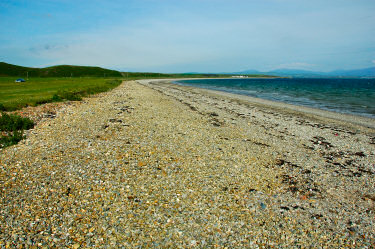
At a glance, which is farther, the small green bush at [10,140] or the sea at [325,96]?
the sea at [325,96]

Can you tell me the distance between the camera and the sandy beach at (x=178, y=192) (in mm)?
5836

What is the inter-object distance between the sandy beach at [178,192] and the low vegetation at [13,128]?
3.04 ft

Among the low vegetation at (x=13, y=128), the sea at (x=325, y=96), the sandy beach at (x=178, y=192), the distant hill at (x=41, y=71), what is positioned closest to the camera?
the sandy beach at (x=178, y=192)

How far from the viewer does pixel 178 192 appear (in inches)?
309

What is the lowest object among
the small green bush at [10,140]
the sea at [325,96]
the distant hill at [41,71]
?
the small green bush at [10,140]

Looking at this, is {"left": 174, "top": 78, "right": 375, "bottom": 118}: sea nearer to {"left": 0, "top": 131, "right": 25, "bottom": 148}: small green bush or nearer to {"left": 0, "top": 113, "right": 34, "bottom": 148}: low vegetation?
{"left": 0, "top": 131, "right": 25, "bottom": 148}: small green bush

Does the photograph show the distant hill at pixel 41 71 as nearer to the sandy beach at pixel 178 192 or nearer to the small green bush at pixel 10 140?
the small green bush at pixel 10 140

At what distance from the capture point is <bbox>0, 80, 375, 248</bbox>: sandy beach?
5.84 metres

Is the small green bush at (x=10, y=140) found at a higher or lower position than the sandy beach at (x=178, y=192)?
higher

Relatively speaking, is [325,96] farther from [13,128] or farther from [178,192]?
[13,128]

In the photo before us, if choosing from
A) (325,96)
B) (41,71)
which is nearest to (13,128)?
(325,96)

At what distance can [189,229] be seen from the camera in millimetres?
6113

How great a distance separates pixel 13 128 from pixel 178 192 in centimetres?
1273

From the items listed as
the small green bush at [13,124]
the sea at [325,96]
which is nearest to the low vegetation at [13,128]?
the small green bush at [13,124]
